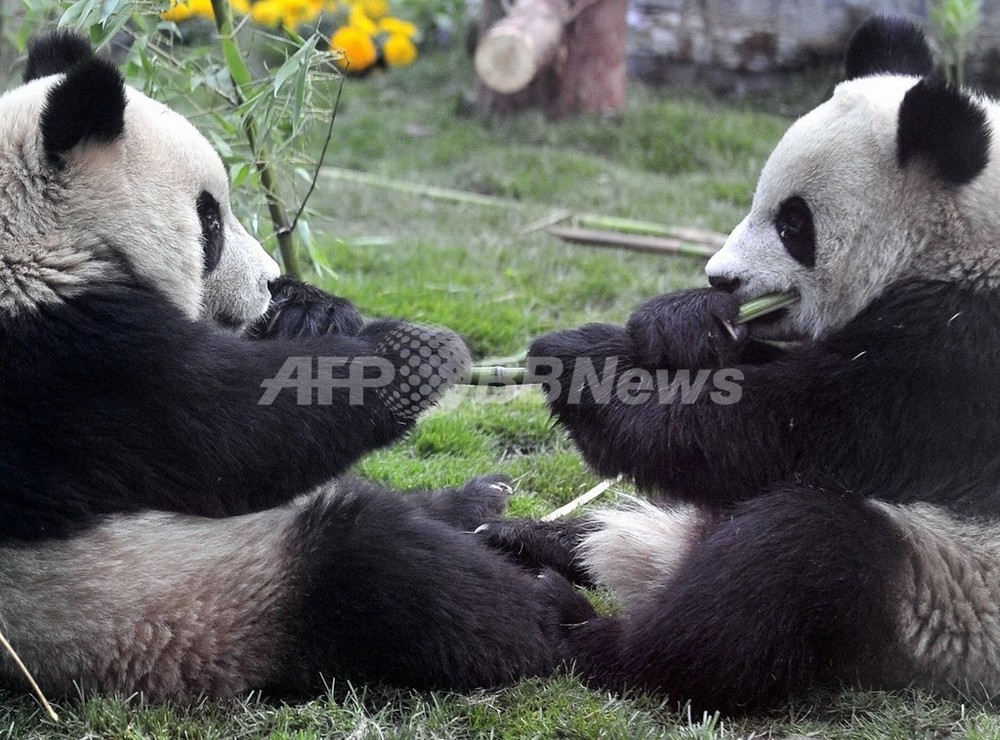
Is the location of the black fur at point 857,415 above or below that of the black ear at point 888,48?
below

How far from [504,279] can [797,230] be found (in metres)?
3.52

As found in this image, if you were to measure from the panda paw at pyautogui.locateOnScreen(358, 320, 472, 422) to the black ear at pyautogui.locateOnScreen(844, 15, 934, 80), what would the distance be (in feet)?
6.07

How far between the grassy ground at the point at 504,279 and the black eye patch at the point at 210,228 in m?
1.36

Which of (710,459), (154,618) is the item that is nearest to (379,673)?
(154,618)

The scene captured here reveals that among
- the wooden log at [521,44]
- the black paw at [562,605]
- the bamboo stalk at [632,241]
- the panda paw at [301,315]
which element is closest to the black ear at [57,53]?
the panda paw at [301,315]

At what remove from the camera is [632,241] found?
8.02 meters

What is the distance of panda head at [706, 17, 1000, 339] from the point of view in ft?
11.5

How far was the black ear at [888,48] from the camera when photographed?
167 inches

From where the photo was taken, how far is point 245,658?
334 centimetres

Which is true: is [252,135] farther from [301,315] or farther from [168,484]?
[168,484]

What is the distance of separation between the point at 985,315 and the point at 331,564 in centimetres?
201

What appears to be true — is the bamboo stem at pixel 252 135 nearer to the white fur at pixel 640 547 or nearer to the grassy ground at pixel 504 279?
the grassy ground at pixel 504 279

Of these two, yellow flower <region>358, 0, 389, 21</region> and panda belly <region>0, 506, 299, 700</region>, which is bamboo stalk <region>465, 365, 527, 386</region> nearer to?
panda belly <region>0, 506, 299, 700</region>

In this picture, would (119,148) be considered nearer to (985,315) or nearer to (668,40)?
(985,315)
